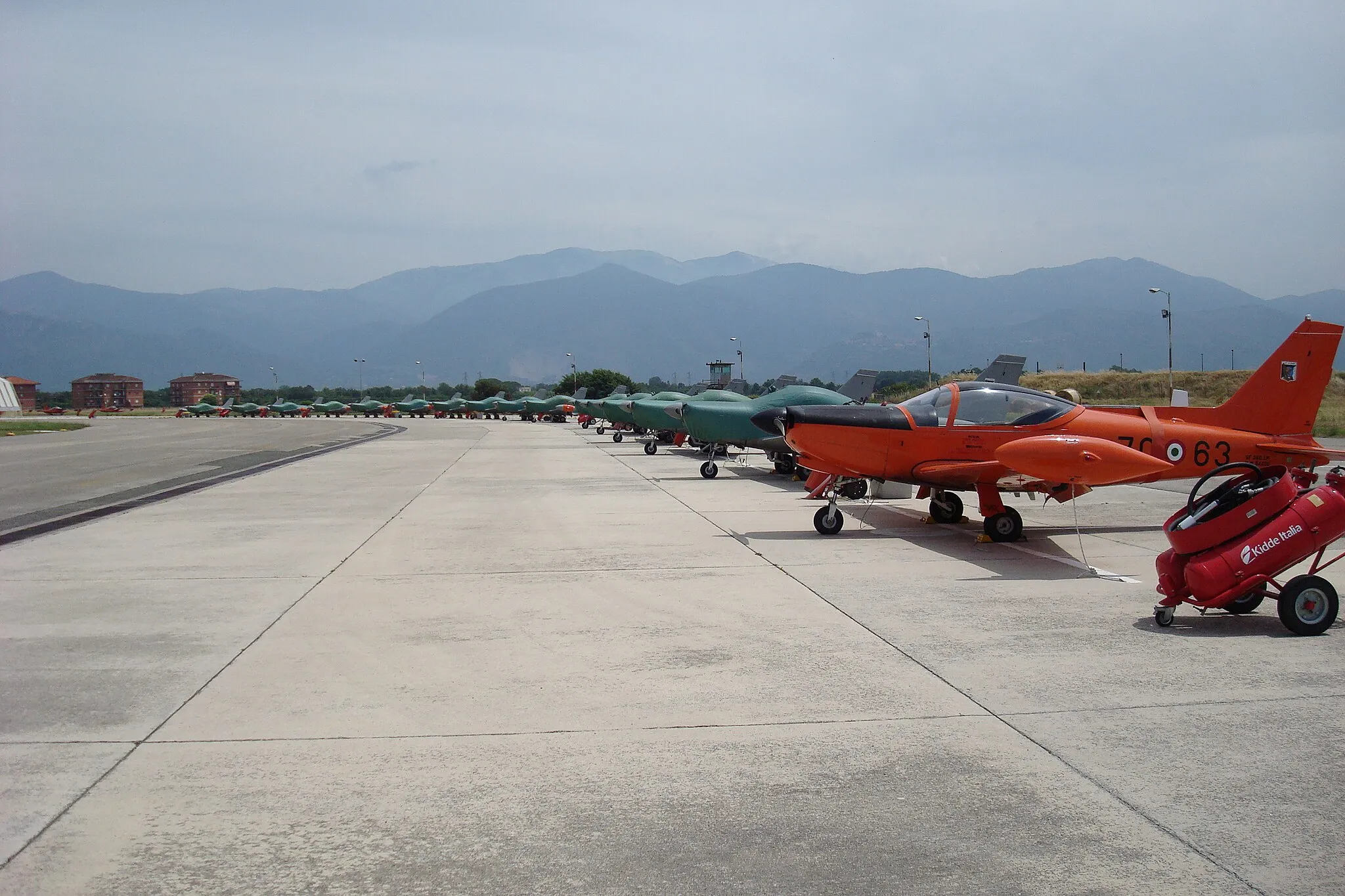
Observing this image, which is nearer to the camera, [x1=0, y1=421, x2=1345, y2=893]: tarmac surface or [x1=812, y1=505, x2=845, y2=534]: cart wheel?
[x1=0, y1=421, x2=1345, y2=893]: tarmac surface

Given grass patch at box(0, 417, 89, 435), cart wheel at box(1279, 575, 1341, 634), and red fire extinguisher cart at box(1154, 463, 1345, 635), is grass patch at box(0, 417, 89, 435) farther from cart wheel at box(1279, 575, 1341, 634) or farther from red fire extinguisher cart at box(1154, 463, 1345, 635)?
cart wheel at box(1279, 575, 1341, 634)

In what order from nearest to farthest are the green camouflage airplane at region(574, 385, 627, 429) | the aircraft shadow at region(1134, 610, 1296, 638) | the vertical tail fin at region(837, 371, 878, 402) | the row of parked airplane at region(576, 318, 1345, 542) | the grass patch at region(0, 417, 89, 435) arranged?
1. the aircraft shadow at region(1134, 610, 1296, 638)
2. the row of parked airplane at region(576, 318, 1345, 542)
3. the vertical tail fin at region(837, 371, 878, 402)
4. the green camouflage airplane at region(574, 385, 627, 429)
5. the grass patch at region(0, 417, 89, 435)

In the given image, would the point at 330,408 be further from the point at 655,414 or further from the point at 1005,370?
the point at 1005,370

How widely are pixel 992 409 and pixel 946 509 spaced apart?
63.6 inches

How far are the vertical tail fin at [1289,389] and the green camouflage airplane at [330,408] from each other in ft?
396

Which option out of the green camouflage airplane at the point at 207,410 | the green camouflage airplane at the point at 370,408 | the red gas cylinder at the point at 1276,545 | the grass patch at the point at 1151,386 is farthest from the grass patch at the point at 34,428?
the red gas cylinder at the point at 1276,545

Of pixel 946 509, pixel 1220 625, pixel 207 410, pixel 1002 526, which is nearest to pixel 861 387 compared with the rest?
pixel 946 509

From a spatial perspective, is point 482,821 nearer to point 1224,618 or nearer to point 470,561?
point 1224,618

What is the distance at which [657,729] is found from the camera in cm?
516

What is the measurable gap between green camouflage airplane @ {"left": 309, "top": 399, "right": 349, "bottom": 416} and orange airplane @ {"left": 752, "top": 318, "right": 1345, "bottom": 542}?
118909 mm

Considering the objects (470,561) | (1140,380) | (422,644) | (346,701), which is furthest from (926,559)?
(1140,380)

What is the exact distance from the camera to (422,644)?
23.0 feet

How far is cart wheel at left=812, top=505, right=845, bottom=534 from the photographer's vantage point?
12102mm

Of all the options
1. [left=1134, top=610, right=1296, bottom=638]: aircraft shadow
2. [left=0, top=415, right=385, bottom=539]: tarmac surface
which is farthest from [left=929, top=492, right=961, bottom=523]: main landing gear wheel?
[left=0, top=415, right=385, bottom=539]: tarmac surface
